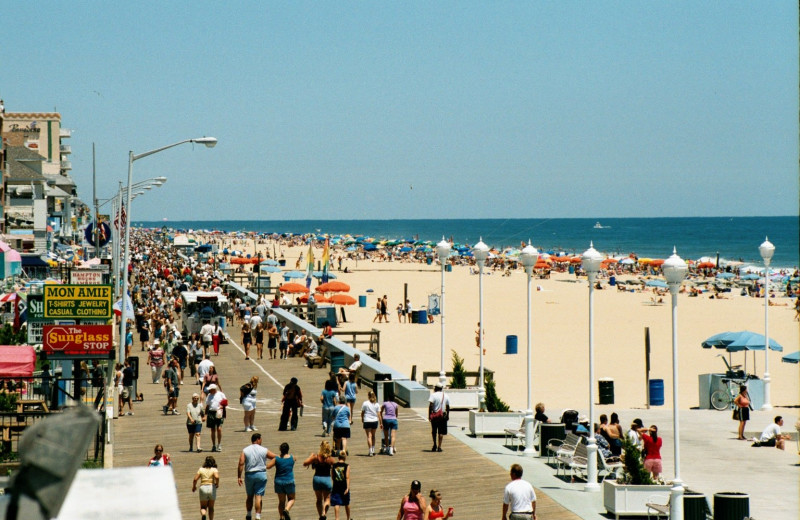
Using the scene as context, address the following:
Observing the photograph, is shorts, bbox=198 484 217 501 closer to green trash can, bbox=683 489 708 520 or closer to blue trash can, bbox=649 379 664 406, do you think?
green trash can, bbox=683 489 708 520

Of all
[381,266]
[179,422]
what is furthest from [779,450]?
[381,266]

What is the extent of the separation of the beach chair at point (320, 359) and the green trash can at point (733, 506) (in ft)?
59.6

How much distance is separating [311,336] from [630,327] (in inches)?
831

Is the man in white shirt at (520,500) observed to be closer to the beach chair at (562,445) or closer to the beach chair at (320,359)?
the beach chair at (562,445)

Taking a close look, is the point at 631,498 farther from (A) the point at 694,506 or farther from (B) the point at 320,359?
(B) the point at 320,359

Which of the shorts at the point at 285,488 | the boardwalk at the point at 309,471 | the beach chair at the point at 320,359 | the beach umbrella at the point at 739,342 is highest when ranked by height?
the beach umbrella at the point at 739,342

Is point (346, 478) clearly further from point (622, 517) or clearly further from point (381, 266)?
point (381, 266)

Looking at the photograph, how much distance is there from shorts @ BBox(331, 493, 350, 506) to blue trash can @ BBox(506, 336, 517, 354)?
995 inches

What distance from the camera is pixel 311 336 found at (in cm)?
3428

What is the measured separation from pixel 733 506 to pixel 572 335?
32.7 m

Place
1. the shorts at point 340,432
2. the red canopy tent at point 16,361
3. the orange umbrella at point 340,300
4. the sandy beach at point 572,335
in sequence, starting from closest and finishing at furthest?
the shorts at point 340,432 < the red canopy tent at point 16,361 < the sandy beach at point 572,335 < the orange umbrella at point 340,300

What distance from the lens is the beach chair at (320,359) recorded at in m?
Result: 30.2

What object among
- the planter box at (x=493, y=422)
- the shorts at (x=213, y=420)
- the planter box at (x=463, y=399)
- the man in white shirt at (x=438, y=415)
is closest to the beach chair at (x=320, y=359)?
the planter box at (x=463, y=399)

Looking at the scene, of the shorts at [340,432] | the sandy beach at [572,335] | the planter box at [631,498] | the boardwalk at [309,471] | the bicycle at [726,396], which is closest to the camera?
the planter box at [631,498]
